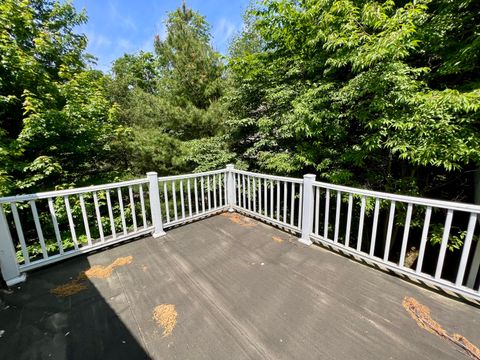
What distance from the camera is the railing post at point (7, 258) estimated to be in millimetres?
2021

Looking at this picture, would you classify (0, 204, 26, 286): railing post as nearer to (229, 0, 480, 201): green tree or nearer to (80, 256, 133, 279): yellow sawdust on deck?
(80, 256, 133, 279): yellow sawdust on deck

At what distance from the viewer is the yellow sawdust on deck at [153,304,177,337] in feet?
5.24

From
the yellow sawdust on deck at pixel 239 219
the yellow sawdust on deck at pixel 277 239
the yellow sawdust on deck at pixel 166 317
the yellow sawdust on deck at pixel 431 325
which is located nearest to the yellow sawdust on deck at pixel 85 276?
the yellow sawdust on deck at pixel 166 317

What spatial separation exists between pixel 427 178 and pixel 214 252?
3.87m

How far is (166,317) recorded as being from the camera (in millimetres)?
1693

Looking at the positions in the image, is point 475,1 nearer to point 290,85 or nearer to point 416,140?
point 416,140

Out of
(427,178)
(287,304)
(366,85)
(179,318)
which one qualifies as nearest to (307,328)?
(287,304)

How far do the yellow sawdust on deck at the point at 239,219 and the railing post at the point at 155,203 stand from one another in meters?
1.19

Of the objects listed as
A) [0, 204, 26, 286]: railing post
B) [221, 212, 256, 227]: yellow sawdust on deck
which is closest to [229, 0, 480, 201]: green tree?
[221, 212, 256, 227]: yellow sawdust on deck

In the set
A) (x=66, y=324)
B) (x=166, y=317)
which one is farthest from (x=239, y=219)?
(x=66, y=324)

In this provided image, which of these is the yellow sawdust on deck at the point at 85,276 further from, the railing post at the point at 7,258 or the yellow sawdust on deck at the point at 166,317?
the yellow sawdust on deck at the point at 166,317

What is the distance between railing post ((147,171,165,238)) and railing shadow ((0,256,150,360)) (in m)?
1.08

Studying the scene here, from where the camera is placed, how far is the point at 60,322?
167 centimetres

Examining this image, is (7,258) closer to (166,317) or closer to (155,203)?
(155,203)
